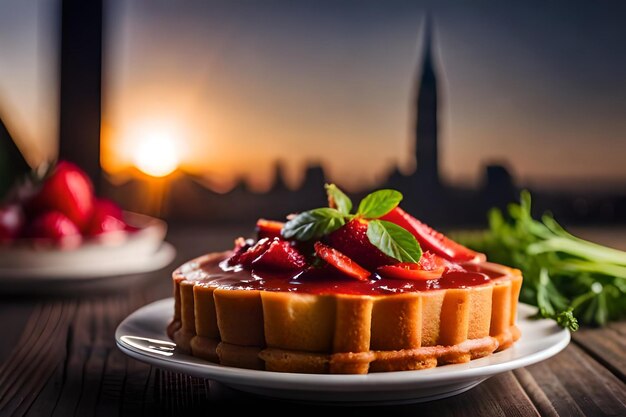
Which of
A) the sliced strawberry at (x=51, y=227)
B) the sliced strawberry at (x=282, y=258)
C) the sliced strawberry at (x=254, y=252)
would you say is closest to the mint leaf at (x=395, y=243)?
the sliced strawberry at (x=282, y=258)

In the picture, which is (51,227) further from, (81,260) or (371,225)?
(371,225)

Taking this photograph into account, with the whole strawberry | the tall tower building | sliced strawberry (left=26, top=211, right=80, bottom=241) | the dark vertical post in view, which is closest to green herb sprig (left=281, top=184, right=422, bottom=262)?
sliced strawberry (left=26, top=211, right=80, bottom=241)

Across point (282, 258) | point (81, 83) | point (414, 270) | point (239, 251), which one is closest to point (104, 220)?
point (239, 251)

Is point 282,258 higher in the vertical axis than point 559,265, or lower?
higher

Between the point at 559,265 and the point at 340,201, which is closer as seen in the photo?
the point at 340,201

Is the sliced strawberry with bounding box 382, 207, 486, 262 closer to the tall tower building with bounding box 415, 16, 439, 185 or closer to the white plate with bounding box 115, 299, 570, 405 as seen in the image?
the white plate with bounding box 115, 299, 570, 405

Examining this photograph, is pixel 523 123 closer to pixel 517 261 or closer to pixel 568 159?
pixel 568 159

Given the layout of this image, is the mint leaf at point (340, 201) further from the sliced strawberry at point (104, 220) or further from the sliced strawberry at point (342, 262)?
the sliced strawberry at point (104, 220)
